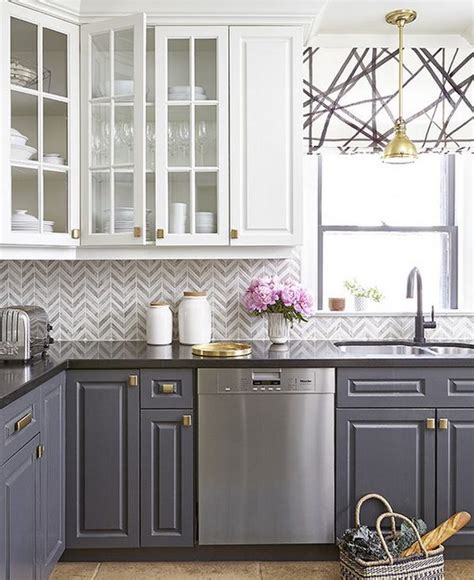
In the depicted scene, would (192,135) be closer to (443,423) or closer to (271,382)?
(271,382)

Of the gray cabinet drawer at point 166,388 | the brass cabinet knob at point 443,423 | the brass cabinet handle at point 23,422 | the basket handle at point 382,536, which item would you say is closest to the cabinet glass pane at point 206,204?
the gray cabinet drawer at point 166,388

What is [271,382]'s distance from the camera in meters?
2.57

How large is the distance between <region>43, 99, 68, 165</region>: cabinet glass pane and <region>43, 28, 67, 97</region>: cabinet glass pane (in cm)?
7

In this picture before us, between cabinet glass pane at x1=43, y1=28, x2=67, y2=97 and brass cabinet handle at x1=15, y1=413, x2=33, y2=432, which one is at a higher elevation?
cabinet glass pane at x1=43, y1=28, x2=67, y2=97

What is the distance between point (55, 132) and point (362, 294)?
1786 millimetres

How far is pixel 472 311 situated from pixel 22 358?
228cm

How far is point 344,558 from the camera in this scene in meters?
2.42

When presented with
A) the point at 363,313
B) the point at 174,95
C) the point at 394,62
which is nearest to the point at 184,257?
the point at 174,95

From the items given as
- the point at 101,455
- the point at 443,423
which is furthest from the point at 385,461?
the point at 101,455

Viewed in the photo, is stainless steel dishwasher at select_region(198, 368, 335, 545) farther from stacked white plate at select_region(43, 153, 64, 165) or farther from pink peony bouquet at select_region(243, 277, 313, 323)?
stacked white plate at select_region(43, 153, 64, 165)

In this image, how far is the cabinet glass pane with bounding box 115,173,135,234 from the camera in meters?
2.83

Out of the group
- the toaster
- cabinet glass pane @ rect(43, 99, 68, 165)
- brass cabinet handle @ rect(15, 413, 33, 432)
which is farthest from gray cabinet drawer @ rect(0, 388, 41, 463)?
cabinet glass pane @ rect(43, 99, 68, 165)

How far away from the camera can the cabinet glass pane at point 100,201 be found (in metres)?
2.85

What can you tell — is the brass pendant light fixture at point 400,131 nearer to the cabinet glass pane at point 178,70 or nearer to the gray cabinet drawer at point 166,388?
the cabinet glass pane at point 178,70
